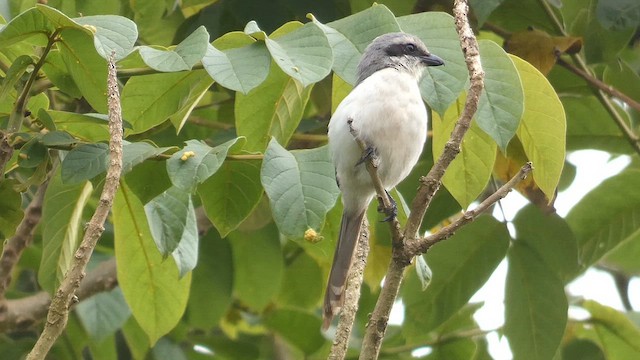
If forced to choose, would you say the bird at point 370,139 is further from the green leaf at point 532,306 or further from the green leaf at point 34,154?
the green leaf at point 34,154

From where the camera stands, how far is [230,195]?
3014 millimetres

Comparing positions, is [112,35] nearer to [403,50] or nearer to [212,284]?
[403,50]

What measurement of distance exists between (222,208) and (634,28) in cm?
180

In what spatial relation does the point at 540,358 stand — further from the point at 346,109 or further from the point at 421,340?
the point at 346,109

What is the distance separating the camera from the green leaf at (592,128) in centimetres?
425

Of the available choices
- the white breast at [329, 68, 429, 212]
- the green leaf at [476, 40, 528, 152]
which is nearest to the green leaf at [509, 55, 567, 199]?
the green leaf at [476, 40, 528, 152]

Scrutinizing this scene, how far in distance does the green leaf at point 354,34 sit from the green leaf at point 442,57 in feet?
0.40

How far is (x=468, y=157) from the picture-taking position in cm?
325

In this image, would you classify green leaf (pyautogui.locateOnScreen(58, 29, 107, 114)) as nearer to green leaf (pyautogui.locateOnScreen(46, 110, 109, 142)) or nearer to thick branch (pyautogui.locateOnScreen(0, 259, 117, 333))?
green leaf (pyautogui.locateOnScreen(46, 110, 109, 142))

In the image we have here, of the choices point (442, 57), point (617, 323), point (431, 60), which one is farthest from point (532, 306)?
point (442, 57)

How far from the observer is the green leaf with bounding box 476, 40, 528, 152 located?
2783 mm

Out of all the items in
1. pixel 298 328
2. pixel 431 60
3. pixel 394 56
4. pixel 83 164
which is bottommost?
pixel 298 328

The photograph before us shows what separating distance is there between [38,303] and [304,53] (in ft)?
6.62

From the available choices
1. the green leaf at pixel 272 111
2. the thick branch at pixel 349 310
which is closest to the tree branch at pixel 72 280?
the thick branch at pixel 349 310
